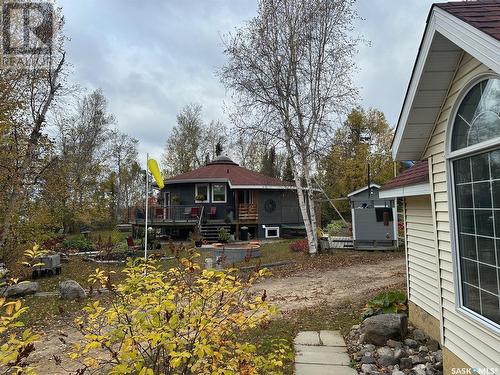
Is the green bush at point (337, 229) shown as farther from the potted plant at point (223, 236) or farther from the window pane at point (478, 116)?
the window pane at point (478, 116)

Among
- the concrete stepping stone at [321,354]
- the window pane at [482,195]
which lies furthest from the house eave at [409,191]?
the concrete stepping stone at [321,354]

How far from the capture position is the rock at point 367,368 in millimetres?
4255

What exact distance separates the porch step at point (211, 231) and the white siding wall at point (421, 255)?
46.7 ft

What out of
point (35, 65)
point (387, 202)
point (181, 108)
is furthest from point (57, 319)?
point (181, 108)

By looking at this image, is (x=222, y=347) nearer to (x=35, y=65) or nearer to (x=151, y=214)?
(x=35, y=65)

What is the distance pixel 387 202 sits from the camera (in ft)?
55.4

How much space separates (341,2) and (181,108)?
24237 millimetres

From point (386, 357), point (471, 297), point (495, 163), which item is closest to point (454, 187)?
point (495, 163)

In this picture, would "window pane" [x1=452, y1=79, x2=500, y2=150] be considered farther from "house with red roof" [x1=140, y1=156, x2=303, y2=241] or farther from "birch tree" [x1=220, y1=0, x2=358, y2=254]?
"house with red roof" [x1=140, y1=156, x2=303, y2=241]

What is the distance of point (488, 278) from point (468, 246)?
0.39m

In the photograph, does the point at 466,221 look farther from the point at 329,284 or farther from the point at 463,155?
the point at 329,284

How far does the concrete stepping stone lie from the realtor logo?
1181 centimetres

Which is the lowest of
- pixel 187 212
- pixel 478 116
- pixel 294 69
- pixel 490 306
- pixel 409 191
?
pixel 490 306

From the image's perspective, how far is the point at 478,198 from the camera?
10.4 feet
